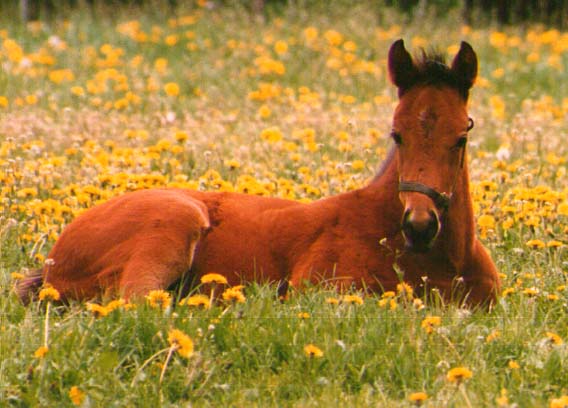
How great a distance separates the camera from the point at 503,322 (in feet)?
17.4

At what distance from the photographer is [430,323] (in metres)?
4.89

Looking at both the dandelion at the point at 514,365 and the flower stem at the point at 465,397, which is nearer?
the flower stem at the point at 465,397

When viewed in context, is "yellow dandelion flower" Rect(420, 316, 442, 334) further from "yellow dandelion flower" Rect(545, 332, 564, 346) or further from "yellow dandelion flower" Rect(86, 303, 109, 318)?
"yellow dandelion flower" Rect(86, 303, 109, 318)

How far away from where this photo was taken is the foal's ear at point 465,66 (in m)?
5.62

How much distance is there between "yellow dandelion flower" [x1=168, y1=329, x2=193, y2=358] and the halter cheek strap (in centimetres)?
134

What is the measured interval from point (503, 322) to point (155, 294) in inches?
59.6

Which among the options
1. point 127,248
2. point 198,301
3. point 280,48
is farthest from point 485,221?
point 280,48

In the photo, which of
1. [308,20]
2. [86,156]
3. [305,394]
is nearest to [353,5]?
[308,20]

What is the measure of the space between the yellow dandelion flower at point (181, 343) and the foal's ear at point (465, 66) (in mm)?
1920

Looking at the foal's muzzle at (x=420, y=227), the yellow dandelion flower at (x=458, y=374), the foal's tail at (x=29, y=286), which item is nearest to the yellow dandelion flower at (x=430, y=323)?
the foal's muzzle at (x=420, y=227)

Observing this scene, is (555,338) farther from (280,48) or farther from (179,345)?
(280,48)

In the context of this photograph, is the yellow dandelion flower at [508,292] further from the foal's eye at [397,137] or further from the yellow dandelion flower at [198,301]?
the yellow dandelion flower at [198,301]

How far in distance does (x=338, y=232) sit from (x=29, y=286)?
58.6 inches

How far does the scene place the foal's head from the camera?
5.28 meters
